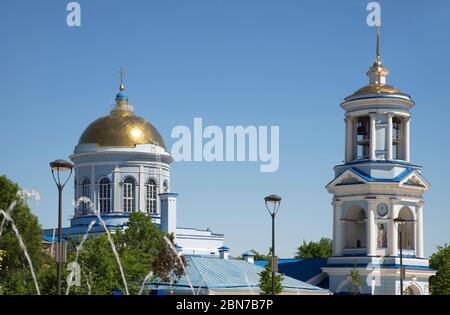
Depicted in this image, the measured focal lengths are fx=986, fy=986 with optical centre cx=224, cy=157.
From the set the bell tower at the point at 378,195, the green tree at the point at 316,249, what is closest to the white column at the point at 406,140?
the bell tower at the point at 378,195

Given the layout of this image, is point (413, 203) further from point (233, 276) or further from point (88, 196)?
point (88, 196)

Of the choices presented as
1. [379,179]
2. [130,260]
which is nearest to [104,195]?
[379,179]

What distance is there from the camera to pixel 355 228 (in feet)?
220

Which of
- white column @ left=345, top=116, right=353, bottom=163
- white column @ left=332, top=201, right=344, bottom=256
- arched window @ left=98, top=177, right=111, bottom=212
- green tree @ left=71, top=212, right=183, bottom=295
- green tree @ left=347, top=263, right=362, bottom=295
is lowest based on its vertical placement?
green tree @ left=347, top=263, right=362, bottom=295

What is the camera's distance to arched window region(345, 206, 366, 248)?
6631cm

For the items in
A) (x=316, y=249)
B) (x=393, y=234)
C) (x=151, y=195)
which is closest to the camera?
(x=393, y=234)

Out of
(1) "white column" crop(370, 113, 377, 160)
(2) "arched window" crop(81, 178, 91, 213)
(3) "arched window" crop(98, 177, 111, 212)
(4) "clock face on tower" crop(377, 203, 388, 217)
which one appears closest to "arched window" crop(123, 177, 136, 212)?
(3) "arched window" crop(98, 177, 111, 212)

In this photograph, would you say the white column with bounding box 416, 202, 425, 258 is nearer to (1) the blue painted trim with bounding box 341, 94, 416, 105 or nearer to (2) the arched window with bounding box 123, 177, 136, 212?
(1) the blue painted trim with bounding box 341, 94, 416, 105

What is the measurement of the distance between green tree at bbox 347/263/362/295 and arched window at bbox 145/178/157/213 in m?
25.8

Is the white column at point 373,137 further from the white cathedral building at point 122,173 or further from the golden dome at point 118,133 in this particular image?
Result: the golden dome at point 118,133

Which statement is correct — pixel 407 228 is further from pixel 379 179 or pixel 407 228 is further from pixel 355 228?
pixel 379 179

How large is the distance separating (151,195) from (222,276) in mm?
36240
